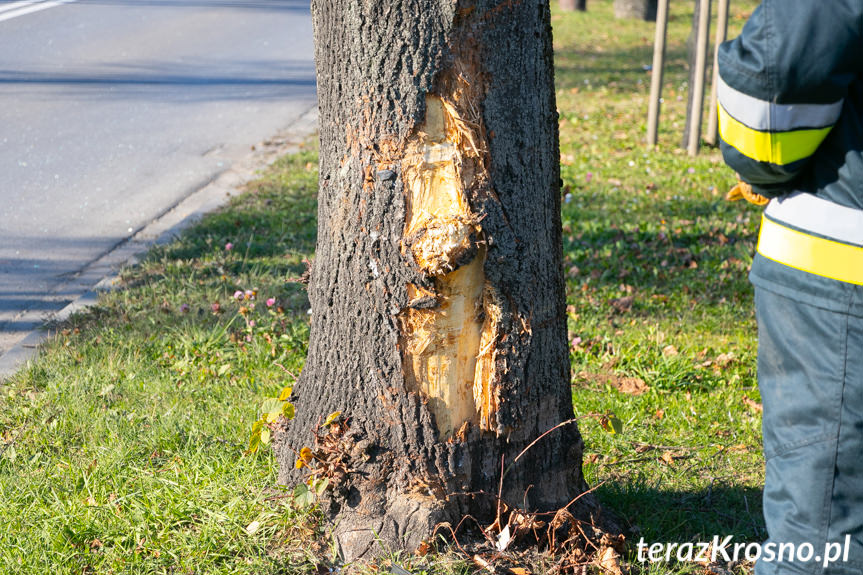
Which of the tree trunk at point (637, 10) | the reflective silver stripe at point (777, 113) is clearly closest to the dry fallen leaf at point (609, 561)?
the reflective silver stripe at point (777, 113)

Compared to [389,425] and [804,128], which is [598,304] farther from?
[804,128]

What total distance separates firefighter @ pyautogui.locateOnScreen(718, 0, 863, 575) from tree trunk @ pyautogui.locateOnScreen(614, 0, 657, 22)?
49.1ft

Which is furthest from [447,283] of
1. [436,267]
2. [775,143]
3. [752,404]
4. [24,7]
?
[24,7]

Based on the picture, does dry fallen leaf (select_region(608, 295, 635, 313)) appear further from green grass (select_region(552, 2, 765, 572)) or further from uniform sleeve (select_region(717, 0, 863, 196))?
uniform sleeve (select_region(717, 0, 863, 196))

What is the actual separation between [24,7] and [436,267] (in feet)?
42.2

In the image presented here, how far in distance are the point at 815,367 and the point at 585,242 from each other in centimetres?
355

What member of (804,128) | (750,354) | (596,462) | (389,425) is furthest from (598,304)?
(804,128)

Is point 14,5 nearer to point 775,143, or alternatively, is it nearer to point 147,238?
point 147,238

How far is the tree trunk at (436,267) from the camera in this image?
7.59 feet

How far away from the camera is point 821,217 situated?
2014mm

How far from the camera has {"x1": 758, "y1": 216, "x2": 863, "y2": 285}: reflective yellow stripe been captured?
194 cm

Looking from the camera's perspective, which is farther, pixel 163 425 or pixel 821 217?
pixel 163 425

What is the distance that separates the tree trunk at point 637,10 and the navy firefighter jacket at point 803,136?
49.2 feet

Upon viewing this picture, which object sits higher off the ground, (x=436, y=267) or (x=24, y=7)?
(x=24, y=7)
